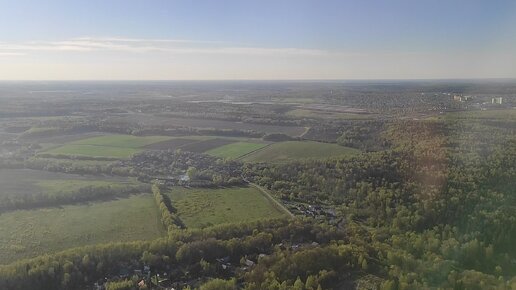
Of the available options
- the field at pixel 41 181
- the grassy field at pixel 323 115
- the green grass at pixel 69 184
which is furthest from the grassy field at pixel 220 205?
the grassy field at pixel 323 115

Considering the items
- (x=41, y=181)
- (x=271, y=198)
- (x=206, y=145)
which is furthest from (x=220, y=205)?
(x=206, y=145)

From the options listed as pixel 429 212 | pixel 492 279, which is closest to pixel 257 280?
pixel 492 279

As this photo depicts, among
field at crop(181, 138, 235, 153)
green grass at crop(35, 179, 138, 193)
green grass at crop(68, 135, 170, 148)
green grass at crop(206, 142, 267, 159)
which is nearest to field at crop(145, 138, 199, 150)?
field at crop(181, 138, 235, 153)

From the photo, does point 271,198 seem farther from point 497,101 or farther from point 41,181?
point 497,101

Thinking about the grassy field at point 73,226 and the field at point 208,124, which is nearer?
the grassy field at point 73,226

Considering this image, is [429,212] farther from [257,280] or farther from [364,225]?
[257,280]

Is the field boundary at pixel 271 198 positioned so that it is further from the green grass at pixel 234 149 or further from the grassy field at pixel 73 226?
the green grass at pixel 234 149
